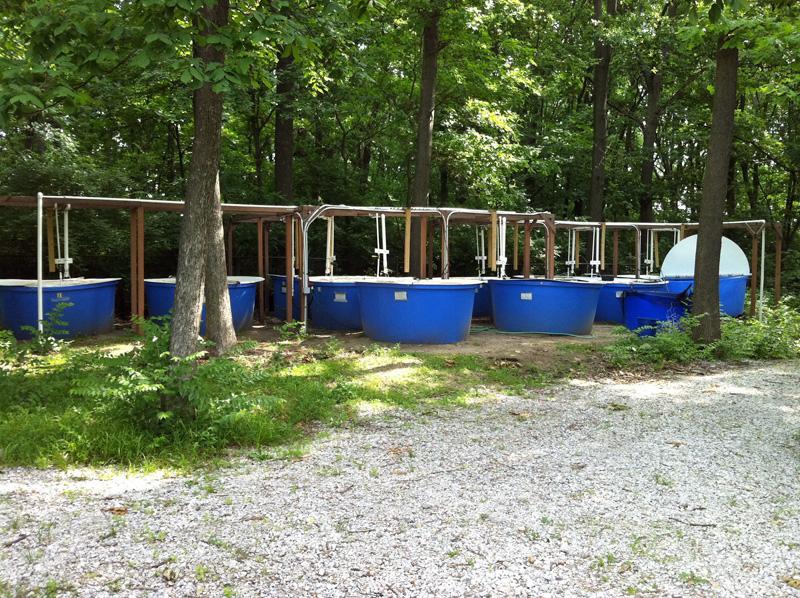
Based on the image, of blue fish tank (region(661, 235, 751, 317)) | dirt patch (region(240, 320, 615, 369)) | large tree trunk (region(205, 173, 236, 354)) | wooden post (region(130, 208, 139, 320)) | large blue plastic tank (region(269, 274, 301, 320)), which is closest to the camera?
large tree trunk (region(205, 173, 236, 354))

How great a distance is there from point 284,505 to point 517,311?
30.1ft

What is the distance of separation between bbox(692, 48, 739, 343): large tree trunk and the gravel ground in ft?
14.9

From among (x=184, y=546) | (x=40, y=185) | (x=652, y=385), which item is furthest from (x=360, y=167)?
(x=184, y=546)

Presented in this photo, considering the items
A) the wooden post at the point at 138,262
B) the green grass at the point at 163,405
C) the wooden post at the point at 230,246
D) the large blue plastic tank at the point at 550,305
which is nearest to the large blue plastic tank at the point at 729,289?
the large blue plastic tank at the point at 550,305

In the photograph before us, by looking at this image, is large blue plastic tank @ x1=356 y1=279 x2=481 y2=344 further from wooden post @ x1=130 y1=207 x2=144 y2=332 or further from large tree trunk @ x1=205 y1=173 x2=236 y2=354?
wooden post @ x1=130 y1=207 x2=144 y2=332

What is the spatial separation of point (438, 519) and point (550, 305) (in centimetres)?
898

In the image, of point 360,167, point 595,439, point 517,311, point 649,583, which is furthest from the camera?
point 360,167

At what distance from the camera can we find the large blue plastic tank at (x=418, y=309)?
1068 cm

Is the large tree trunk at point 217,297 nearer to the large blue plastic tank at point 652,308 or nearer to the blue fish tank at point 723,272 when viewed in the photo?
the large blue plastic tank at point 652,308

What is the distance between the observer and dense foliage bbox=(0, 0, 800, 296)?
472 centimetres

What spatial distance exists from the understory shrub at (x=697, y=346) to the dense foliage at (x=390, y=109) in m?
3.72

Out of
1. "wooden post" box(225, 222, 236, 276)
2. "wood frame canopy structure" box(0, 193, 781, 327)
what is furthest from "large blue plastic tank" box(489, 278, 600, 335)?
"wooden post" box(225, 222, 236, 276)

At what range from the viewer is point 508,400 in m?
7.26

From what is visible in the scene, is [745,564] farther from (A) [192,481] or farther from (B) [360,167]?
(B) [360,167]
